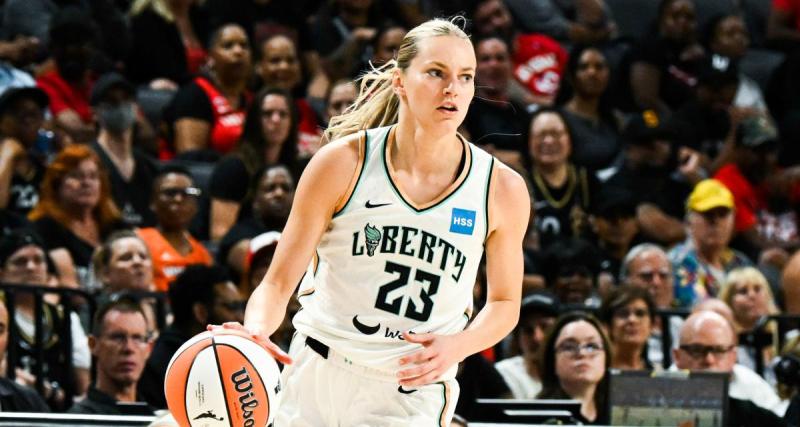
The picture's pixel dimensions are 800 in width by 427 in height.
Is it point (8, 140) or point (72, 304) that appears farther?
point (8, 140)

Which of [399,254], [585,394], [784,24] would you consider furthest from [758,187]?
[399,254]

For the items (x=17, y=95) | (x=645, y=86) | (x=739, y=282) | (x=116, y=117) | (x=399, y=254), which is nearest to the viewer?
(x=399, y=254)

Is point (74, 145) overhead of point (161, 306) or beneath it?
overhead

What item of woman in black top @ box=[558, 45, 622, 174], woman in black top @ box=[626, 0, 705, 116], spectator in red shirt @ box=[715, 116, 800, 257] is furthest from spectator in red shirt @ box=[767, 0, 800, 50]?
woman in black top @ box=[558, 45, 622, 174]

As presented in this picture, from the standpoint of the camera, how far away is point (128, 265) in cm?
766

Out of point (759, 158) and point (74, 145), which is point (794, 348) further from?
point (74, 145)

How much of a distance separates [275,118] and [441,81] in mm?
5128

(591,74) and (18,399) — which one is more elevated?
(591,74)

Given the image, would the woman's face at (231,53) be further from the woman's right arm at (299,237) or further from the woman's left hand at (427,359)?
the woman's left hand at (427,359)

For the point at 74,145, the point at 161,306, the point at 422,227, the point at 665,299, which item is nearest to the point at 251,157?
the point at 74,145

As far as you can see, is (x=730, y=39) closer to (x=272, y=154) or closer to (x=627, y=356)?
(x=272, y=154)

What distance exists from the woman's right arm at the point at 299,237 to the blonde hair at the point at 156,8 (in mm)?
6309

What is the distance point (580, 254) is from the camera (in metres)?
8.73

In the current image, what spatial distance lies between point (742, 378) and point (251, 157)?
3356mm
